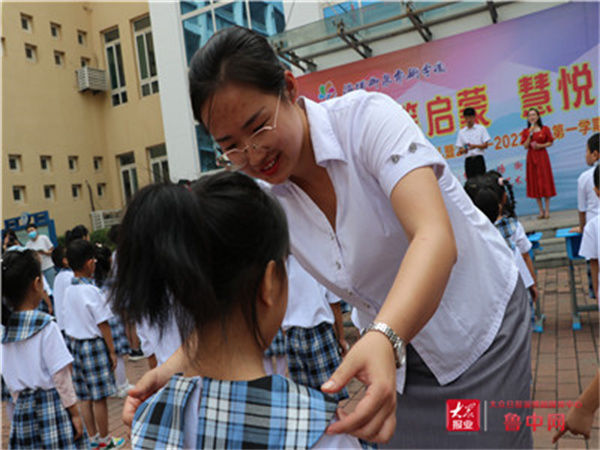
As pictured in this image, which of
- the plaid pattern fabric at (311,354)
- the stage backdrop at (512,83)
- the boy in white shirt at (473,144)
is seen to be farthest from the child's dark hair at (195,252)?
the stage backdrop at (512,83)

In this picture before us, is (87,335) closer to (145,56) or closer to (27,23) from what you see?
(145,56)

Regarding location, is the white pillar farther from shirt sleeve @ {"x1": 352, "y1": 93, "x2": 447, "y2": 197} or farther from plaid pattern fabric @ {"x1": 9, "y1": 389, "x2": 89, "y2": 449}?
shirt sleeve @ {"x1": 352, "y1": 93, "x2": 447, "y2": 197}

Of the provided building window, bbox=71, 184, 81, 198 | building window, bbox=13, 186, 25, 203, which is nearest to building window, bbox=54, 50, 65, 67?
building window, bbox=71, 184, 81, 198

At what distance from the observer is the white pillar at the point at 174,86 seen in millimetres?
10914

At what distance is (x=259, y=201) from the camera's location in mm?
961

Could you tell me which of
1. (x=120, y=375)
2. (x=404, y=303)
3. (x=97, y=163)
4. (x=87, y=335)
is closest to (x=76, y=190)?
(x=97, y=163)

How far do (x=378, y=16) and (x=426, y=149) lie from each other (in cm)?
746

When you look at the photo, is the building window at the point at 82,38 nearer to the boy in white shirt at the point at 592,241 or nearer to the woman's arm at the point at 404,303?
the boy in white shirt at the point at 592,241

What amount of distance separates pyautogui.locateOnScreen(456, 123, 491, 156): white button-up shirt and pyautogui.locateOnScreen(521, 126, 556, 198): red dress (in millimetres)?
523

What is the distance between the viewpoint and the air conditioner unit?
15039mm

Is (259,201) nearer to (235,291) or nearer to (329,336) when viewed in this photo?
(235,291)

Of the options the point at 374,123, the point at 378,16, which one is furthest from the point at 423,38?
the point at 374,123

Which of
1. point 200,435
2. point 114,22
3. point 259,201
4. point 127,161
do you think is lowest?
point 200,435

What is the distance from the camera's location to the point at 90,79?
15.1 meters
